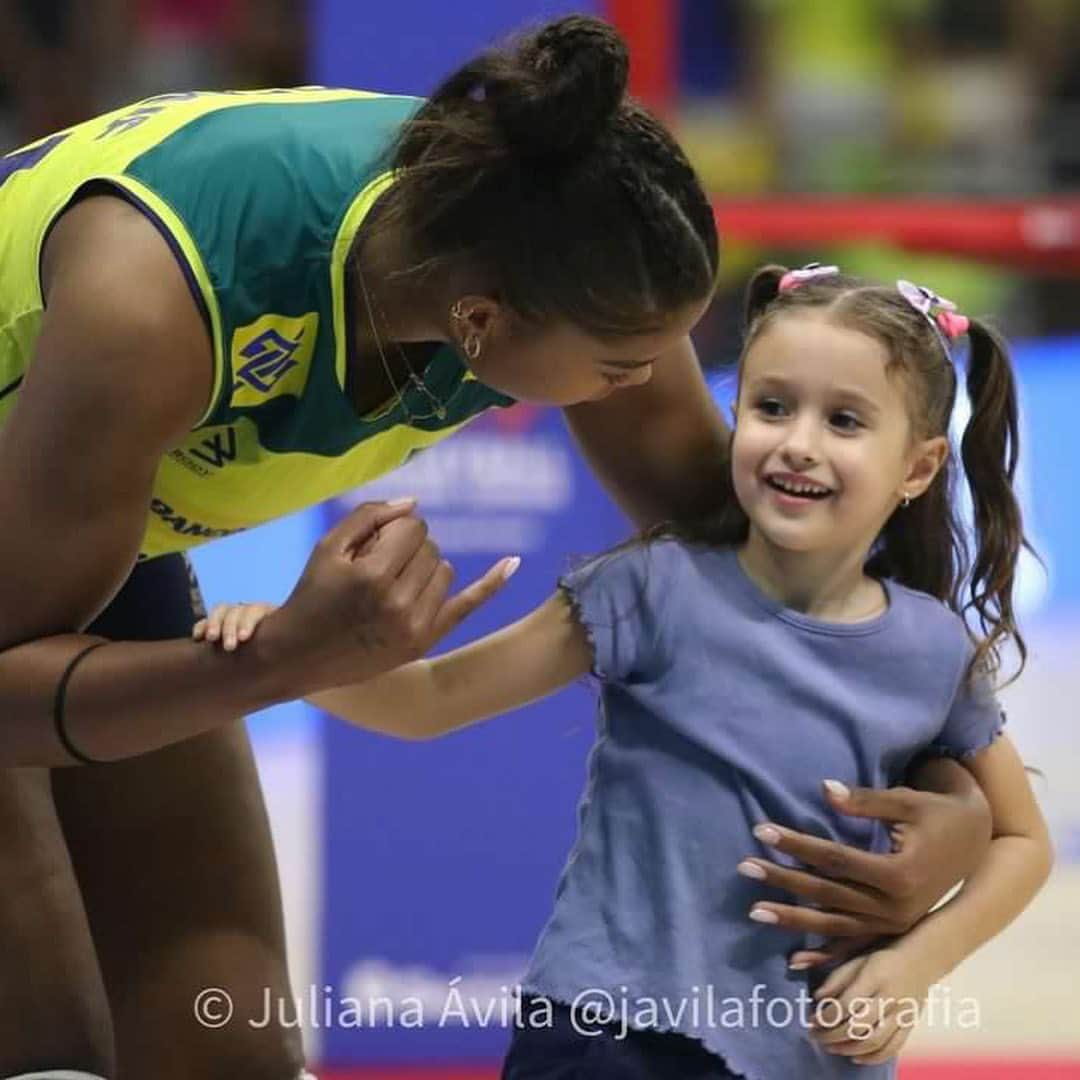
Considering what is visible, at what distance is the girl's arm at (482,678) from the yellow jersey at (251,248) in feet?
0.58

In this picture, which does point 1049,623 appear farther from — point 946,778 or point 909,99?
point 946,778

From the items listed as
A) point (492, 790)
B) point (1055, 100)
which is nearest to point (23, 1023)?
point (492, 790)

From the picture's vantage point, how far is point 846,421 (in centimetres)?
175

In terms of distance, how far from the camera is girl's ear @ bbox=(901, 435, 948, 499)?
5.92ft

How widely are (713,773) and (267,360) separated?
456 millimetres

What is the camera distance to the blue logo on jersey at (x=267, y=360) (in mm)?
1586

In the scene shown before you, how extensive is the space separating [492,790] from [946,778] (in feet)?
3.70

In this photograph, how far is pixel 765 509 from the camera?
1.74 meters

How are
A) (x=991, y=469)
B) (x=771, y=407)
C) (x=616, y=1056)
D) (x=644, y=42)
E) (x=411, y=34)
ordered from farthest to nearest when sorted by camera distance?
1. (x=644, y=42)
2. (x=411, y=34)
3. (x=991, y=469)
4. (x=771, y=407)
5. (x=616, y=1056)

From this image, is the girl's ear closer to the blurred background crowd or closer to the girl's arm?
the girl's arm

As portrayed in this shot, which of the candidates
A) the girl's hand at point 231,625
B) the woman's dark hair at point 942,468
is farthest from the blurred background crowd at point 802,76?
the girl's hand at point 231,625
